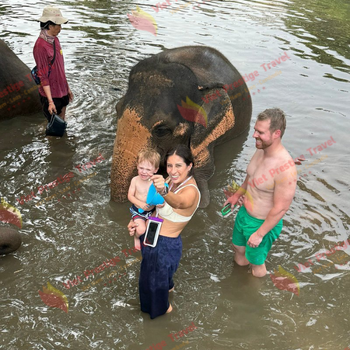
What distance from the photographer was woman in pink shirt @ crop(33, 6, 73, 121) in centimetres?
496

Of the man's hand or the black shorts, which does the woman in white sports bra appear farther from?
the black shorts

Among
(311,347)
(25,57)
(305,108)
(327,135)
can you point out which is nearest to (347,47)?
(305,108)

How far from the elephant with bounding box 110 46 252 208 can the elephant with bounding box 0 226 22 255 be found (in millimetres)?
1079

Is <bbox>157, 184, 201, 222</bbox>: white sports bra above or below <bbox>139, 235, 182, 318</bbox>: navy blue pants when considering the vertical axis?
above

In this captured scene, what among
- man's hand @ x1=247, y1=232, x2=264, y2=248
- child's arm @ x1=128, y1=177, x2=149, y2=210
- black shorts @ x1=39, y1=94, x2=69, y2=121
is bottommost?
black shorts @ x1=39, y1=94, x2=69, y2=121

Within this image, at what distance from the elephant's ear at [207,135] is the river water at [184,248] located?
0.96 ft

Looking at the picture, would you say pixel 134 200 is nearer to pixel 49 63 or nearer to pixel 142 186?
pixel 142 186

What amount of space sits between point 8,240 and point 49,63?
241 centimetres

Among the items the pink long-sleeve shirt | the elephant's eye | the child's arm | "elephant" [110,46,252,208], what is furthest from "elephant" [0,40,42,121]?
the child's arm

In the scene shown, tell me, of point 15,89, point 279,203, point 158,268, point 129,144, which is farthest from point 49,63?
point 279,203

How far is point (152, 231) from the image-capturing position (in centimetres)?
292

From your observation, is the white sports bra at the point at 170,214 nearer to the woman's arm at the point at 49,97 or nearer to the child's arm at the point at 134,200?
the child's arm at the point at 134,200

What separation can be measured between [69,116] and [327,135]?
3.77 metres

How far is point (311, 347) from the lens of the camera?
3029 millimetres
